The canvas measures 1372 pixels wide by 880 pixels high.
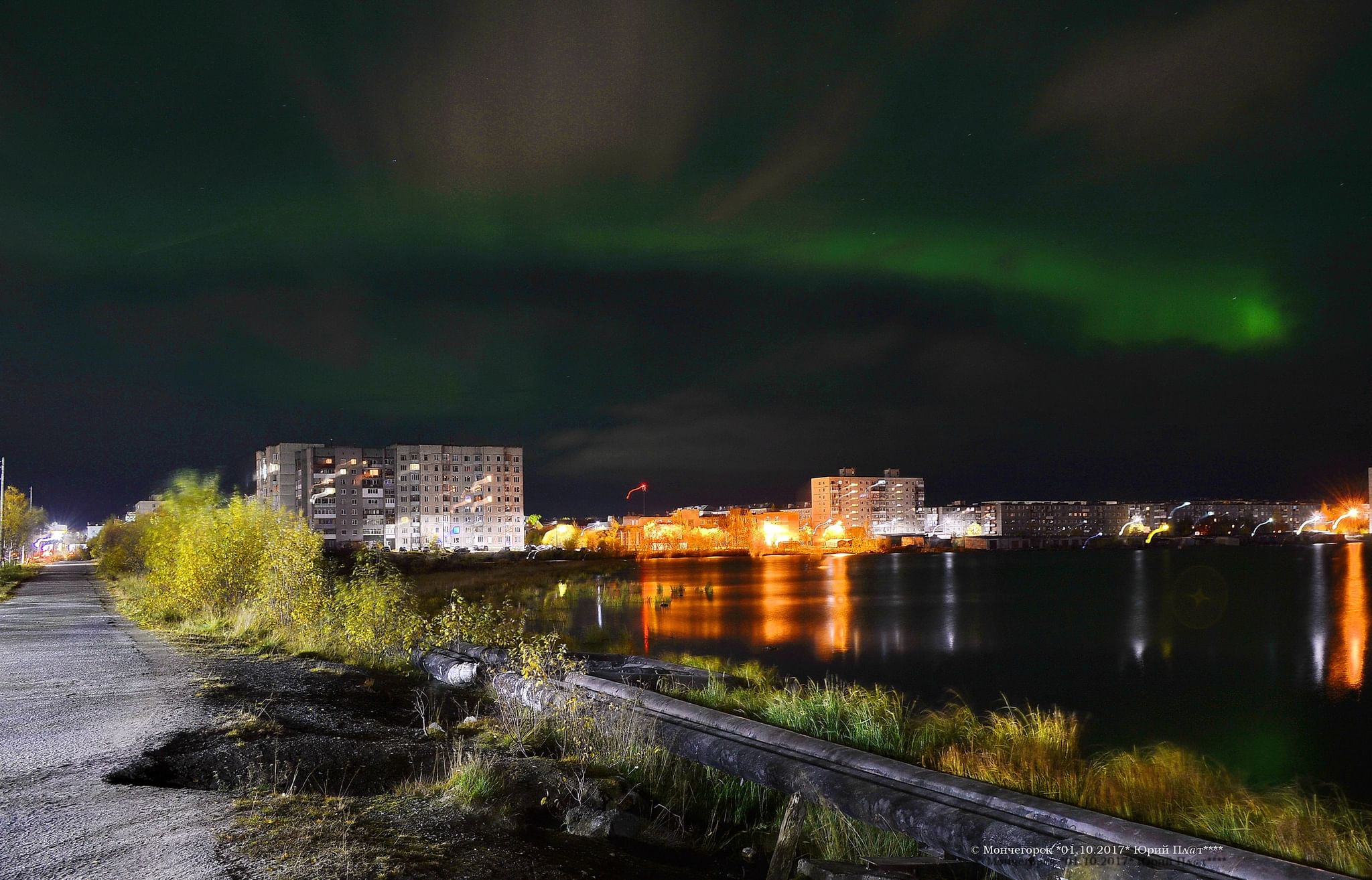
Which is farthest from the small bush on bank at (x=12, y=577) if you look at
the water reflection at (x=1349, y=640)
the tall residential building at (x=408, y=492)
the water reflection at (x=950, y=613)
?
the tall residential building at (x=408, y=492)

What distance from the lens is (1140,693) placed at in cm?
2914

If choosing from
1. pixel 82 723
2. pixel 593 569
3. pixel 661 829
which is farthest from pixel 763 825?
pixel 593 569

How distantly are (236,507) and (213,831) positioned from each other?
27.0 m

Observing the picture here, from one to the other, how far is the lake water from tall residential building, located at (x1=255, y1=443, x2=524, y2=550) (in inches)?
3378

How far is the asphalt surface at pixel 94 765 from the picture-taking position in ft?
22.4

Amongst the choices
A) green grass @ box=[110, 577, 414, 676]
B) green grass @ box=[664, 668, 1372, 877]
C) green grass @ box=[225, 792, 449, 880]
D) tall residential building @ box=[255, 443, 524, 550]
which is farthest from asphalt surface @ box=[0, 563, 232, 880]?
tall residential building @ box=[255, 443, 524, 550]

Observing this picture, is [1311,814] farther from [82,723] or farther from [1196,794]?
[82,723]

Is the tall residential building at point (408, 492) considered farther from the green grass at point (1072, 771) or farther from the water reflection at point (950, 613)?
the green grass at point (1072, 771)

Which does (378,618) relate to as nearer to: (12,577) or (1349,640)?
(1349,640)

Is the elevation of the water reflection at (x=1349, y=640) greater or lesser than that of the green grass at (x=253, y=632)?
lesser

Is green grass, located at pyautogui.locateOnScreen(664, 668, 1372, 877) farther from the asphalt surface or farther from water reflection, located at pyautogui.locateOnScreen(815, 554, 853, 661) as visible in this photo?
water reflection, located at pyautogui.locateOnScreen(815, 554, 853, 661)

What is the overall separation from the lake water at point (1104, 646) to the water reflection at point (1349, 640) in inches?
5.3

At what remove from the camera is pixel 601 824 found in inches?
358

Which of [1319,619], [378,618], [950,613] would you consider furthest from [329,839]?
[1319,619]
